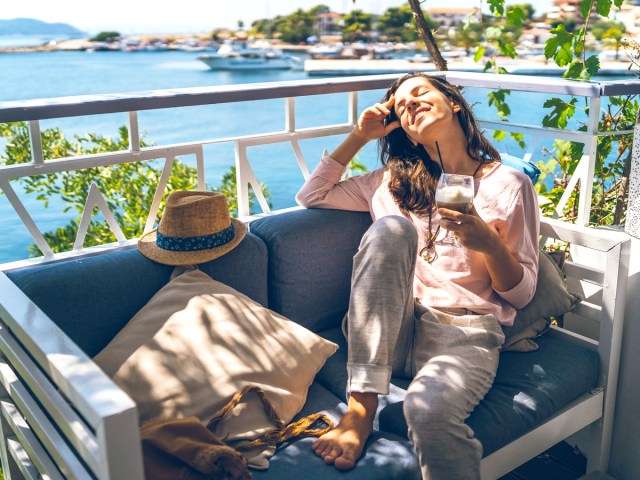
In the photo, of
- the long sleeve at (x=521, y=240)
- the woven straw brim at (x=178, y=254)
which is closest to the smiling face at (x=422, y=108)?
the long sleeve at (x=521, y=240)

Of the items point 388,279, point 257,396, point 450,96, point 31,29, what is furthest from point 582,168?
point 31,29

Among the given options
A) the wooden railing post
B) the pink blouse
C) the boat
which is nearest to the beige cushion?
the pink blouse

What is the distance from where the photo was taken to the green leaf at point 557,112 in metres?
3.14

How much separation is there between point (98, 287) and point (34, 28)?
36297mm

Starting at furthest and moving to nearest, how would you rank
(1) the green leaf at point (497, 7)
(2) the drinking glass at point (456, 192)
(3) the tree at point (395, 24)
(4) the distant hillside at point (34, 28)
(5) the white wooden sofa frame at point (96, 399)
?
(4) the distant hillside at point (34, 28) < (3) the tree at point (395, 24) < (1) the green leaf at point (497, 7) < (2) the drinking glass at point (456, 192) < (5) the white wooden sofa frame at point (96, 399)

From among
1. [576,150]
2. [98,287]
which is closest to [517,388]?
[98,287]

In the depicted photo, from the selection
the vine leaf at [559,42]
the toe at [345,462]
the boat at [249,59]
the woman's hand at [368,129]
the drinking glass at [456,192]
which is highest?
the vine leaf at [559,42]

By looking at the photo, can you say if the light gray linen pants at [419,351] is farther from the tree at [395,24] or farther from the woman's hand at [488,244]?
the tree at [395,24]

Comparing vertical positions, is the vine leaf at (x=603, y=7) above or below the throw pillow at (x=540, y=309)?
above

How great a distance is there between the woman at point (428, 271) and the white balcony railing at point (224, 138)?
0.38m

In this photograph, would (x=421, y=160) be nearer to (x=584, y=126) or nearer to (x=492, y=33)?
(x=584, y=126)

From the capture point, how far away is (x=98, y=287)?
1999 mm

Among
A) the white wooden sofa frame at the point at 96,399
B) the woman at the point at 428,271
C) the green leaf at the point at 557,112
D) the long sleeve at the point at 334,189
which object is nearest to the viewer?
the white wooden sofa frame at the point at 96,399

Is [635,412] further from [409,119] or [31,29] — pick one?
[31,29]
